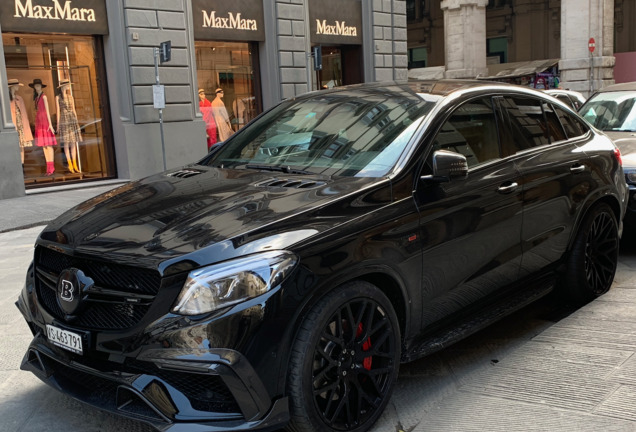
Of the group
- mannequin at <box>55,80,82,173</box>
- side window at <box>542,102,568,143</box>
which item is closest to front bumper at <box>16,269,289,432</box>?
side window at <box>542,102,568,143</box>

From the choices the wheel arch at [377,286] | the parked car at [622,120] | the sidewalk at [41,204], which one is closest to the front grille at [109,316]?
the wheel arch at [377,286]

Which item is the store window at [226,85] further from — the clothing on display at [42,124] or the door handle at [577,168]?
the door handle at [577,168]

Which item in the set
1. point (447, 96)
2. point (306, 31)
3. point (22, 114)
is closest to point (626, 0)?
point (306, 31)

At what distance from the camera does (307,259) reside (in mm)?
2775

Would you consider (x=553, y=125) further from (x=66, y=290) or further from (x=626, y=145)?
(x=66, y=290)

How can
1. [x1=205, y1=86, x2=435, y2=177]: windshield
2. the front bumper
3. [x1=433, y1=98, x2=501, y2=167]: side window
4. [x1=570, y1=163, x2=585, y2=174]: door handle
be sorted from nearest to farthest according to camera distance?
the front bumper < [x1=205, y1=86, x2=435, y2=177]: windshield < [x1=433, y1=98, x2=501, y2=167]: side window < [x1=570, y1=163, x2=585, y2=174]: door handle

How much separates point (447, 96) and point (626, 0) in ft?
145

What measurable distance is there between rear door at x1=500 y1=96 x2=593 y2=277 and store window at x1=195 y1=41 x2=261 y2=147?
1239cm

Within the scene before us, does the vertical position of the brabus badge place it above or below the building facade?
below

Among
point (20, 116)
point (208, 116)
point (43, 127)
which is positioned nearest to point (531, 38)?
point (208, 116)

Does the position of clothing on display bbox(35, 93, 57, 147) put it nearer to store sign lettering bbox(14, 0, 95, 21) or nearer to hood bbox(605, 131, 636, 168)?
store sign lettering bbox(14, 0, 95, 21)

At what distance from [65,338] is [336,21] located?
57.3 ft

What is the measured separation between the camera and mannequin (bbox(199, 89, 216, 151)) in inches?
643

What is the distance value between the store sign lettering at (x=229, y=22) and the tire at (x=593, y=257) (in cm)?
1280
